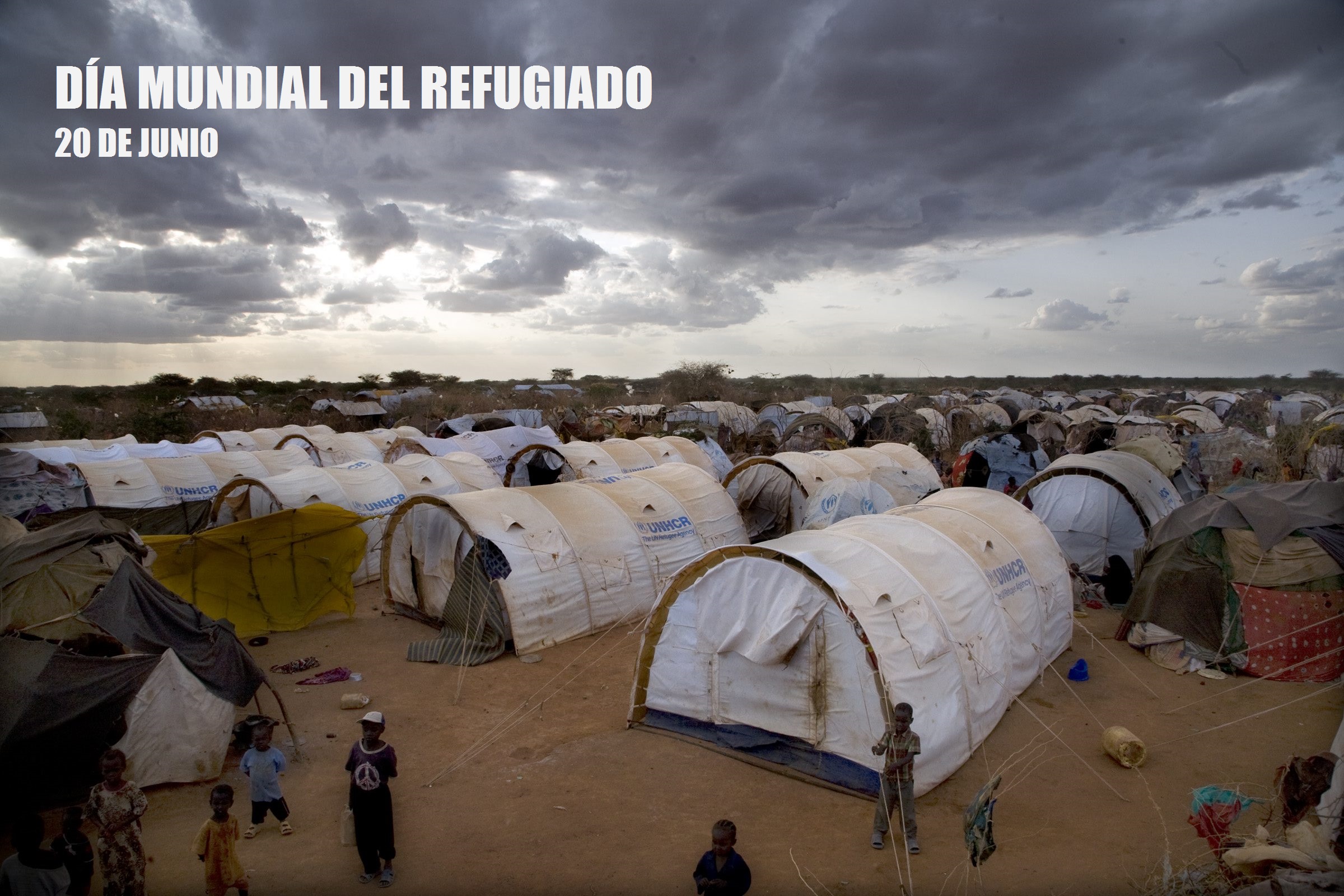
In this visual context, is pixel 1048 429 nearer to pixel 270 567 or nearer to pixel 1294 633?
pixel 1294 633

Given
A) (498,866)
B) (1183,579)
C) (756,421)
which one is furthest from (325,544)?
(756,421)

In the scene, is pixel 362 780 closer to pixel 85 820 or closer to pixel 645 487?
pixel 85 820

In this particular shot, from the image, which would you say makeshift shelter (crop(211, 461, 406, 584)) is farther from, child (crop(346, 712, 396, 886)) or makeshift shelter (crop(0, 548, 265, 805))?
child (crop(346, 712, 396, 886))

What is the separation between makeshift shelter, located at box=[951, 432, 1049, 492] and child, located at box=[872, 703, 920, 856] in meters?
15.9

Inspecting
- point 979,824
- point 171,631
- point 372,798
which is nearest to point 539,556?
point 171,631

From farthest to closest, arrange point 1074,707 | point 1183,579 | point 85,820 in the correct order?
point 1183,579 → point 1074,707 → point 85,820

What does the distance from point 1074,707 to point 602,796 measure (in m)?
6.15

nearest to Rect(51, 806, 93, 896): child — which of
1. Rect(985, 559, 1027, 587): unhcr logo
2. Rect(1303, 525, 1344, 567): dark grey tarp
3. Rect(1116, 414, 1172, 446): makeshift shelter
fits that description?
Rect(985, 559, 1027, 587): unhcr logo

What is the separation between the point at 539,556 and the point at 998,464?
15068 millimetres

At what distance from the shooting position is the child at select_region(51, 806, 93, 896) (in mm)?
5688

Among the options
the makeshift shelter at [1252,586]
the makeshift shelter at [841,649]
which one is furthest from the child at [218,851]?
the makeshift shelter at [1252,586]

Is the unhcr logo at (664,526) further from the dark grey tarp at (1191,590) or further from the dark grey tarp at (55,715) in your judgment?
the dark grey tarp at (55,715)

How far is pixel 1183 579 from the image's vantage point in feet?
37.2

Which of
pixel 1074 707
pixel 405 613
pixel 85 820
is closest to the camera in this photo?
pixel 85 820
